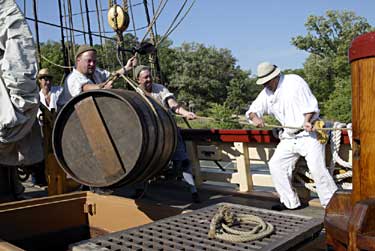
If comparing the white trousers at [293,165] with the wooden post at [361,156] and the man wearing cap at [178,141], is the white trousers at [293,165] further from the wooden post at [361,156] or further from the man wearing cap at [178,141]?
the wooden post at [361,156]

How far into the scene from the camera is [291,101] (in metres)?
3.71

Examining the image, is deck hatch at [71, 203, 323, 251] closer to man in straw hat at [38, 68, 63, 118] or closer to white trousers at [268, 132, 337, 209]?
white trousers at [268, 132, 337, 209]

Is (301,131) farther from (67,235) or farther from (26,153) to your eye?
(26,153)

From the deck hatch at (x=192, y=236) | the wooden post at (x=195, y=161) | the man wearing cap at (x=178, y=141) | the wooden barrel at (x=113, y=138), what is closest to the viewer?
the deck hatch at (x=192, y=236)

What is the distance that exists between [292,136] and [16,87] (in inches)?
85.1

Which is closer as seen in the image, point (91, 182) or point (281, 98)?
point (91, 182)

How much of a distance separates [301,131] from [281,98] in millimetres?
342

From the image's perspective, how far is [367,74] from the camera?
1.16 m

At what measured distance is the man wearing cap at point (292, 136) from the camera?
348 cm

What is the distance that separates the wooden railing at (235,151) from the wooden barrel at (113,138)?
4.02 feet

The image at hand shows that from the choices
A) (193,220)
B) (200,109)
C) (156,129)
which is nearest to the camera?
(193,220)

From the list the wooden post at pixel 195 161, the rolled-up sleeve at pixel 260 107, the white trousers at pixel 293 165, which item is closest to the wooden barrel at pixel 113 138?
the white trousers at pixel 293 165

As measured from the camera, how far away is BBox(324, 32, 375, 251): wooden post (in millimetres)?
1091

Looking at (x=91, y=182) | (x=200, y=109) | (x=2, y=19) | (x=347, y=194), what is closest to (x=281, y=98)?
(x=91, y=182)
